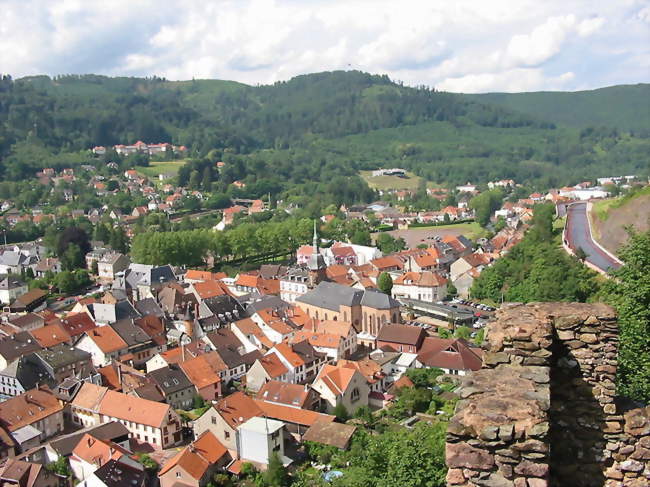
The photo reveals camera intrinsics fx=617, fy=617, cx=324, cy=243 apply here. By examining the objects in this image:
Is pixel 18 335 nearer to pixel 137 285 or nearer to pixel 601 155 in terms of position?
pixel 137 285

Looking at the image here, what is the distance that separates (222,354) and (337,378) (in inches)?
293

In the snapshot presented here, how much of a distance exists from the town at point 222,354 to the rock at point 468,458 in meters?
18.6

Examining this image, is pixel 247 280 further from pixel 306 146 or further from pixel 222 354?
pixel 306 146

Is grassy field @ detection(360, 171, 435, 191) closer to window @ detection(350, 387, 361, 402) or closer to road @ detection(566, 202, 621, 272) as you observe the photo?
road @ detection(566, 202, 621, 272)

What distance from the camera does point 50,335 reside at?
125 feet

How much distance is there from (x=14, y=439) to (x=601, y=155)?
17482cm

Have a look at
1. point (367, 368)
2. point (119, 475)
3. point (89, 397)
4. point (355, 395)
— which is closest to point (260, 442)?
point (119, 475)

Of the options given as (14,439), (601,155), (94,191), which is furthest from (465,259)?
(601,155)

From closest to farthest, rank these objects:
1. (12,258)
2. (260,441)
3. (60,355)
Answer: (260,441)
(60,355)
(12,258)

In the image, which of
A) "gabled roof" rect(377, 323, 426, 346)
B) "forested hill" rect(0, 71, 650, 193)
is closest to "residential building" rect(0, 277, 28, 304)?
"gabled roof" rect(377, 323, 426, 346)

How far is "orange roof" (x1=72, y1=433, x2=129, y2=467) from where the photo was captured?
23172 millimetres

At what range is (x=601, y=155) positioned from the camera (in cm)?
17212

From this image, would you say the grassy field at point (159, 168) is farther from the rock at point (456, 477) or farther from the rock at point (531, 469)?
the rock at point (531, 469)

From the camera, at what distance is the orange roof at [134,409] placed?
26406 mm
